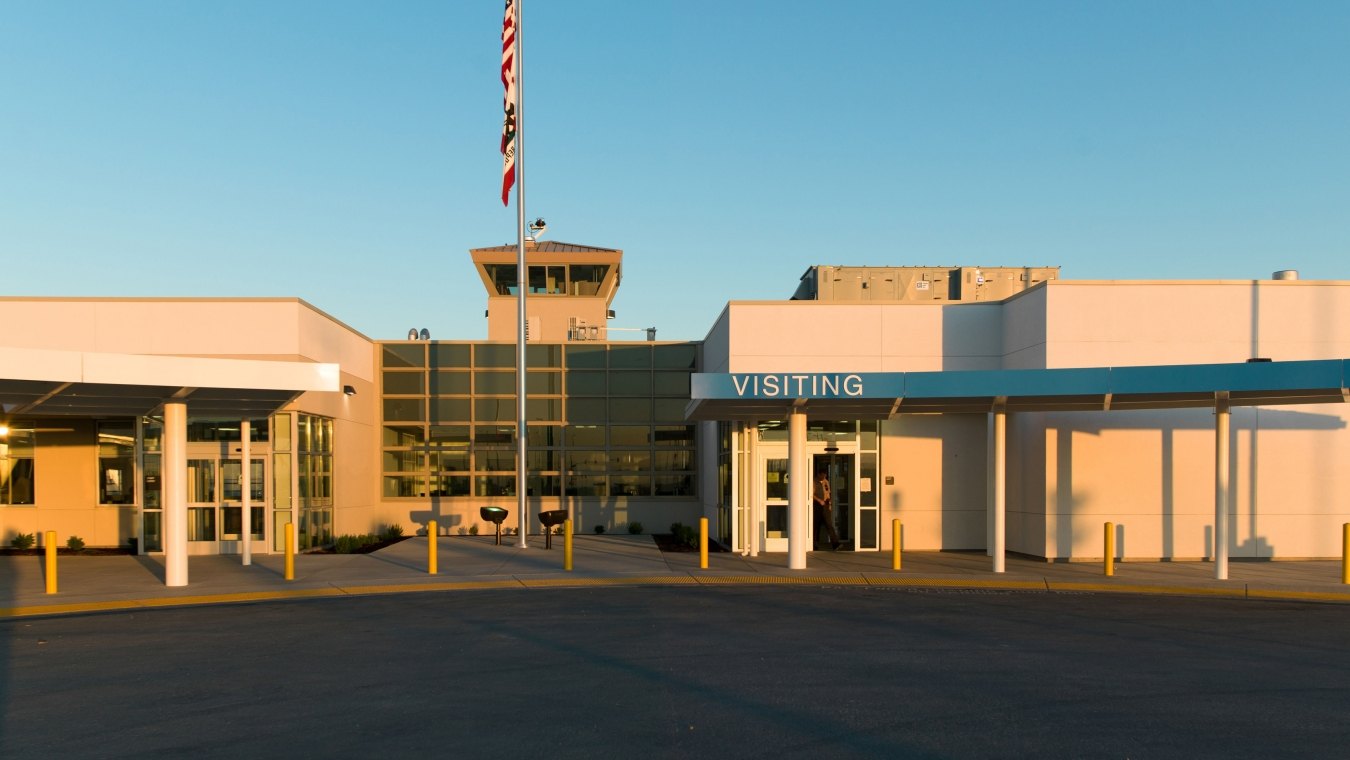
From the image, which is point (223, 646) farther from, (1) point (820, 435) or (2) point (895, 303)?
(2) point (895, 303)

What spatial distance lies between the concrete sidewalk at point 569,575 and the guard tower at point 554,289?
33.7 ft

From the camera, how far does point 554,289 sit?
30.2 metres

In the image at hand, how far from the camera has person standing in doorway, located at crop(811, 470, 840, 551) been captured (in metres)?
20.5

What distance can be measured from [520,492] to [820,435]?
6.33 meters

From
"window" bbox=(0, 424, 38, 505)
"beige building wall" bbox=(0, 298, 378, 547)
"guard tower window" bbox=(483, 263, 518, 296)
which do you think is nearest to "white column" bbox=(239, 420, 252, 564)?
"beige building wall" bbox=(0, 298, 378, 547)

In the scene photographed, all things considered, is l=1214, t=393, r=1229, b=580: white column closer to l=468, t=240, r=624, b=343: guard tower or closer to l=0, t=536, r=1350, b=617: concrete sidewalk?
l=0, t=536, r=1350, b=617: concrete sidewalk

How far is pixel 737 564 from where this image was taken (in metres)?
18.7

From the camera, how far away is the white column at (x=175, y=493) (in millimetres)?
15938

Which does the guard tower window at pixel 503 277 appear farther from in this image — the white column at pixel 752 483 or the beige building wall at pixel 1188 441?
the beige building wall at pixel 1188 441

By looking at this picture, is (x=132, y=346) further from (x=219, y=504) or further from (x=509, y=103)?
(x=509, y=103)

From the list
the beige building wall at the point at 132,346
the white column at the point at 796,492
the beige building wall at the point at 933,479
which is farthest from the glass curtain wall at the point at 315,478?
Answer: the beige building wall at the point at 933,479

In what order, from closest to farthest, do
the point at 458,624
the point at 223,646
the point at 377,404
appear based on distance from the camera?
the point at 223,646
the point at 458,624
the point at 377,404

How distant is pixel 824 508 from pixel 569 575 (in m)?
6.00

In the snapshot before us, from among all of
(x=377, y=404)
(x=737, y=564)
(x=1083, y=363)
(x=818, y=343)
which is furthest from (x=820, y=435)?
(x=377, y=404)
